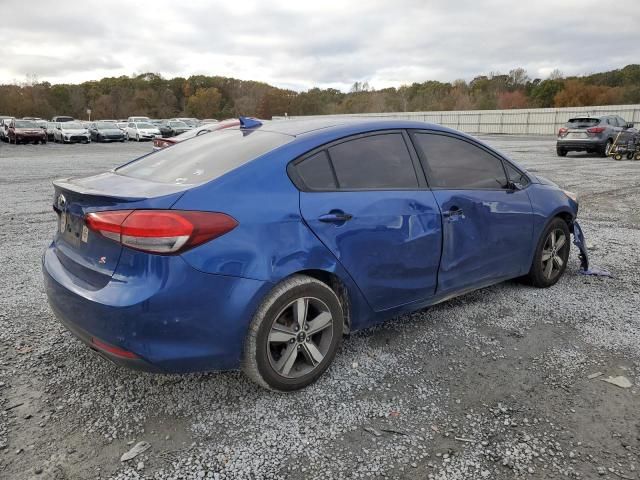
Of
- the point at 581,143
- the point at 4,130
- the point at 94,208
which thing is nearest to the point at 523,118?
the point at 581,143

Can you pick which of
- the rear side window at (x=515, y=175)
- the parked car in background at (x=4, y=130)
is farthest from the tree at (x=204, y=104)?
the rear side window at (x=515, y=175)

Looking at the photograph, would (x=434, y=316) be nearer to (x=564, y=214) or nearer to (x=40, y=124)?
(x=564, y=214)

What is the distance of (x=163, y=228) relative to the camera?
7.91 feet

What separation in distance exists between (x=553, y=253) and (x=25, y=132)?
35.9m

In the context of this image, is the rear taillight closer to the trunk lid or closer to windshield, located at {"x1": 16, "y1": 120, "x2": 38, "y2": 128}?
the trunk lid

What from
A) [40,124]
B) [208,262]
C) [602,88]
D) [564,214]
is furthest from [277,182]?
[602,88]

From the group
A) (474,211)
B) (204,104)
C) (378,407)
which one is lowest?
(378,407)

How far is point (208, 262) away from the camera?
2463 mm

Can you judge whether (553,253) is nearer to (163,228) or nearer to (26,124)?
(163,228)

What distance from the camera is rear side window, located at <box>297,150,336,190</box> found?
2.89 metres

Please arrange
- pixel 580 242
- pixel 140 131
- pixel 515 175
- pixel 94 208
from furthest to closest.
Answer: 1. pixel 140 131
2. pixel 580 242
3. pixel 515 175
4. pixel 94 208

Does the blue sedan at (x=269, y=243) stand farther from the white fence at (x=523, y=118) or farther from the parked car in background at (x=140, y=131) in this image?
the parked car in background at (x=140, y=131)

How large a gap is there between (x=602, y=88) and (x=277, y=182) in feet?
253

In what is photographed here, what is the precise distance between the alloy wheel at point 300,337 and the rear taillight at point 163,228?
613 millimetres
